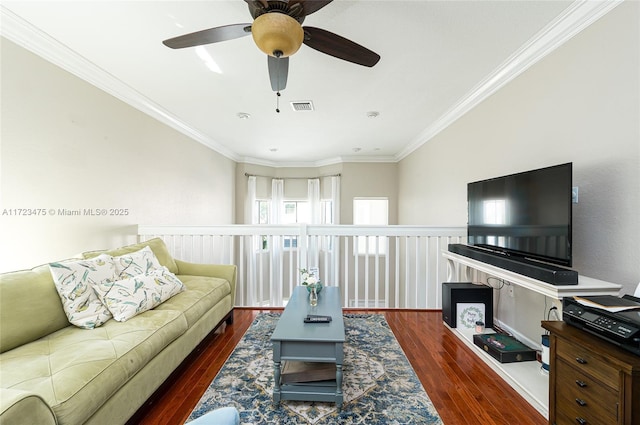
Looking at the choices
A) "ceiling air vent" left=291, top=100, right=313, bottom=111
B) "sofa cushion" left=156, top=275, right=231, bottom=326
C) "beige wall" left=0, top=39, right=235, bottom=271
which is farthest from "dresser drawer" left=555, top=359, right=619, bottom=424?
"beige wall" left=0, top=39, right=235, bottom=271

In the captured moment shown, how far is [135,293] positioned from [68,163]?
1.38m

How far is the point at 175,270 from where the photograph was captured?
8.91 feet

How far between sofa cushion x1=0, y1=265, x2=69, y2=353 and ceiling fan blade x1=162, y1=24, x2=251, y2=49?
5.13ft

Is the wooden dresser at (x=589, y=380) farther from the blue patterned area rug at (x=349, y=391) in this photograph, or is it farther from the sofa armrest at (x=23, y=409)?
the sofa armrest at (x=23, y=409)

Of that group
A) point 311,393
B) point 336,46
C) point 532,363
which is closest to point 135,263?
point 311,393

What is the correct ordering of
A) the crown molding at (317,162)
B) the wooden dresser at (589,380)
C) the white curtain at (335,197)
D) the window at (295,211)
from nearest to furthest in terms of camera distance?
the wooden dresser at (589,380) < the crown molding at (317,162) < the white curtain at (335,197) < the window at (295,211)

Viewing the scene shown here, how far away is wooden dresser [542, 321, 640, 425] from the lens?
0.99m

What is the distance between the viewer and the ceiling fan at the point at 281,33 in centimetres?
135

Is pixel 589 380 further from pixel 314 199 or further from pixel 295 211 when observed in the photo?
pixel 295 211

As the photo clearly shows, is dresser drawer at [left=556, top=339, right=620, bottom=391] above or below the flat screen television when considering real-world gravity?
below

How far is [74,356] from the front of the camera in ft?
4.07

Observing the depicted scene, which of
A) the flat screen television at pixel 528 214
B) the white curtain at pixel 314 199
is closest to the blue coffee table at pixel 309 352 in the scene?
the flat screen television at pixel 528 214

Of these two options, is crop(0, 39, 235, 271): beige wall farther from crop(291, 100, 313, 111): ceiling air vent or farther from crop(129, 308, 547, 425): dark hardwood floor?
crop(291, 100, 313, 111): ceiling air vent

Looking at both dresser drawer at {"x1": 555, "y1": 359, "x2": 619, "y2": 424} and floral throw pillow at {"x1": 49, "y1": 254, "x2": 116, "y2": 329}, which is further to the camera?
floral throw pillow at {"x1": 49, "y1": 254, "x2": 116, "y2": 329}
